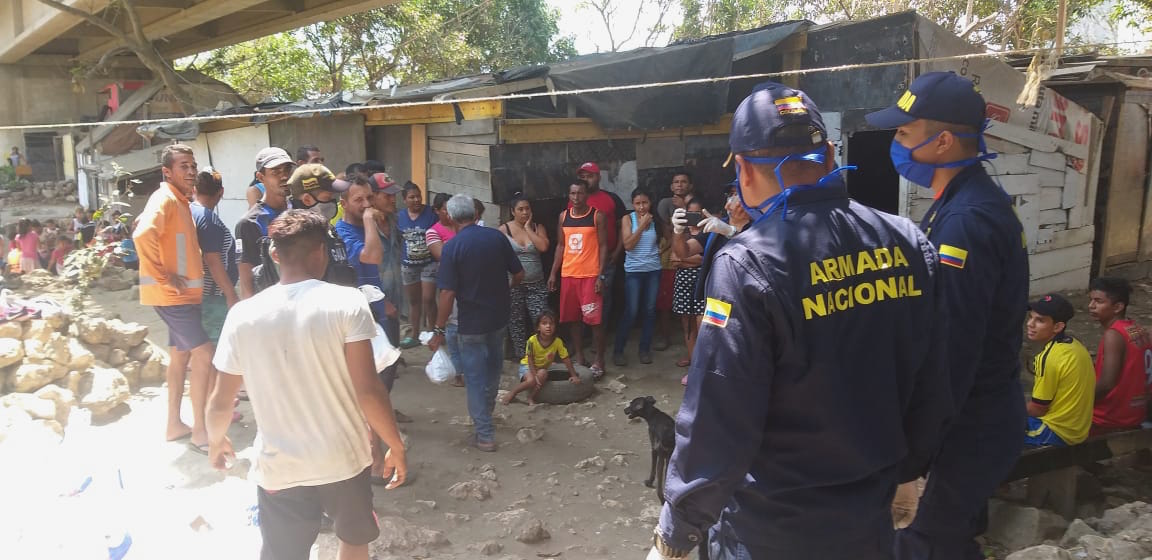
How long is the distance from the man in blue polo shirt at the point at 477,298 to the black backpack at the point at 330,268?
984mm

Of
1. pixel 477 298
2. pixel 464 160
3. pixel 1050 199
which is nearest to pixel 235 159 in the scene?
pixel 464 160

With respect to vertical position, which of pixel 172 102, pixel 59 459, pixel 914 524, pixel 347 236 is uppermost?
pixel 172 102

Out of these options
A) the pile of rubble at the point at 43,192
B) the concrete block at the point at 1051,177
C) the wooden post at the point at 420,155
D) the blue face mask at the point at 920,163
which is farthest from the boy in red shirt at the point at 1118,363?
the pile of rubble at the point at 43,192

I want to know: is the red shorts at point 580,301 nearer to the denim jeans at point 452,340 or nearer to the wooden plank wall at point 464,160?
the wooden plank wall at point 464,160

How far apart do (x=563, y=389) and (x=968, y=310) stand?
4471mm

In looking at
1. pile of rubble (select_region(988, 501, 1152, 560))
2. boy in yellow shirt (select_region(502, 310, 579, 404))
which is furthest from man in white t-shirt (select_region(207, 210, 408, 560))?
boy in yellow shirt (select_region(502, 310, 579, 404))

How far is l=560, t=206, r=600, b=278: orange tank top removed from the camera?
7.12 meters

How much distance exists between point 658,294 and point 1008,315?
5237 mm

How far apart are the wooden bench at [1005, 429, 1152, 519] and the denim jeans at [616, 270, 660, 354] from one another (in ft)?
11.9

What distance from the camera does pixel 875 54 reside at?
24.1ft

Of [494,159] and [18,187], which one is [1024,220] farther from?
[18,187]

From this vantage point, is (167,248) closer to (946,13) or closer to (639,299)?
(639,299)

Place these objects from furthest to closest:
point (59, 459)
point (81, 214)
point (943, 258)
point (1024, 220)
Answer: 1. point (81, 214)
2. point (1024, 220)
3. point (59, 459)
4. point (943, 258)

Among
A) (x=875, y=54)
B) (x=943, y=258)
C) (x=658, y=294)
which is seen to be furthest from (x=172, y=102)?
(x=943, y=258)
